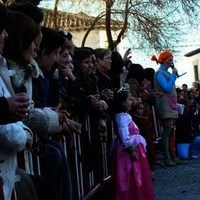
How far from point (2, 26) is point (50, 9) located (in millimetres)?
22434

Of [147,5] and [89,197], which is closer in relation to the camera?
[89,197]

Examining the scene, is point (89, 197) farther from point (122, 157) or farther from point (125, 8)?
point (125, 8)

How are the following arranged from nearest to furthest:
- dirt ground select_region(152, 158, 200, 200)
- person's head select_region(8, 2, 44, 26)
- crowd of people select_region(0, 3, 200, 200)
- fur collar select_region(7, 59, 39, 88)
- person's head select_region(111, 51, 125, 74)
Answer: crowd of people select_region(0, 3, 200, 200) < fur collar select_region(7, 59, 39, 88) < person's head select_region(8, 2, 44, 26) < dirt ground select_region(152, 158, 200, 200) < person's head select_region(111, 51, 125, 74)

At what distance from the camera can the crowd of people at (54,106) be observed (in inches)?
119

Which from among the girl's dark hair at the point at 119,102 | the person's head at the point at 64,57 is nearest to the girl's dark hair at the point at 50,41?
the person's head at the point at 64,57

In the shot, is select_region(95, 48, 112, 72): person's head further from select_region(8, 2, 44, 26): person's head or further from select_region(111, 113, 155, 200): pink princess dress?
select_region(8, 2, 44, 26): person's head

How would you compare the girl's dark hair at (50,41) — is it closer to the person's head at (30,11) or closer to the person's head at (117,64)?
the person's head at (30,11)

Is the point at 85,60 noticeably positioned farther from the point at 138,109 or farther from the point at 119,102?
the point at 138,109

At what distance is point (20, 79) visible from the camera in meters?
3.37

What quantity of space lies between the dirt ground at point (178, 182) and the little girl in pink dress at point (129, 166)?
107cm

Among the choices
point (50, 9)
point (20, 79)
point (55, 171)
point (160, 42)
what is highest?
point (50, 9)

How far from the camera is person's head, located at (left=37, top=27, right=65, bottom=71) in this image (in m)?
4.53

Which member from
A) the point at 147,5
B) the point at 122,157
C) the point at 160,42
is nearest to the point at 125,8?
the point at 147,5

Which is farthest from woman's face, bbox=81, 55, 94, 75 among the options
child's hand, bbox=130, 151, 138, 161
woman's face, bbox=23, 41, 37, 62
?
woman's face, bbox=23, 41, 37, 62
